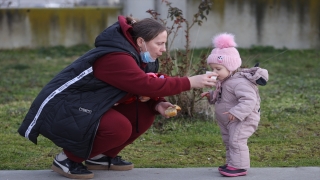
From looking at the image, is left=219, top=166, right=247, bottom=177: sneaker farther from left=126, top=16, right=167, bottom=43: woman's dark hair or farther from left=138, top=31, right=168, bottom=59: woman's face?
left=126, top=16, right=167, bottom=43: woman's dark hair

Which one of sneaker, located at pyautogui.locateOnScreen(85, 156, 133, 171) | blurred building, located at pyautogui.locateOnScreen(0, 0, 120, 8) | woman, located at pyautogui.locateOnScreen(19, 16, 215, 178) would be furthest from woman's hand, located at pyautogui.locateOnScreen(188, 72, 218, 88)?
blurred building, located at pyautogui.locateOnScreen(0, 0, 120, 8)

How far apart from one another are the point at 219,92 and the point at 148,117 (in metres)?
0.55

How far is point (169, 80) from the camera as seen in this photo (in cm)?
405

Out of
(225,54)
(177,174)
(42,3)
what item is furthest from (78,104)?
(42,3)

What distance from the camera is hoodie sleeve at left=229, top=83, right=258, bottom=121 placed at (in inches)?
159

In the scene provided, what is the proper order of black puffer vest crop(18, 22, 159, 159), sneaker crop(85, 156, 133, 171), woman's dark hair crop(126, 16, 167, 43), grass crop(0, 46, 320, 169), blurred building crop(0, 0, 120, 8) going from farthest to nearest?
blurred building crop(0, 0, 120, 8)
grass crop(0, 46, 320, 169)
sneaker crop(85, 156, 133, 171)
woman's dark hair crop(126, 16, 167, 43)
black puffer vest crop(18, 22, 159, 159)

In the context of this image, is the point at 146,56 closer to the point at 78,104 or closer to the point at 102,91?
the point at 102,91

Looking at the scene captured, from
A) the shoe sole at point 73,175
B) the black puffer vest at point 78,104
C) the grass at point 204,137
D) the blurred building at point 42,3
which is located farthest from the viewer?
the blurred building at point 42,3

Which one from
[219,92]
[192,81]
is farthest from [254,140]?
[192,81]

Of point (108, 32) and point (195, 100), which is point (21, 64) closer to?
point (195, 100)

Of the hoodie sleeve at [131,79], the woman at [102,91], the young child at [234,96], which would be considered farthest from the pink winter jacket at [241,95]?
the hoodie sleeve at [131,79]

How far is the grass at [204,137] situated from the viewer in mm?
4934

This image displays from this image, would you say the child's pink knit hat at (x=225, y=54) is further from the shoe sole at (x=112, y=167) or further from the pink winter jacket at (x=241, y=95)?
the shoe sole at (x=112, y=167)

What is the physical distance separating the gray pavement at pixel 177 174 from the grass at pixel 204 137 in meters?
0.20
